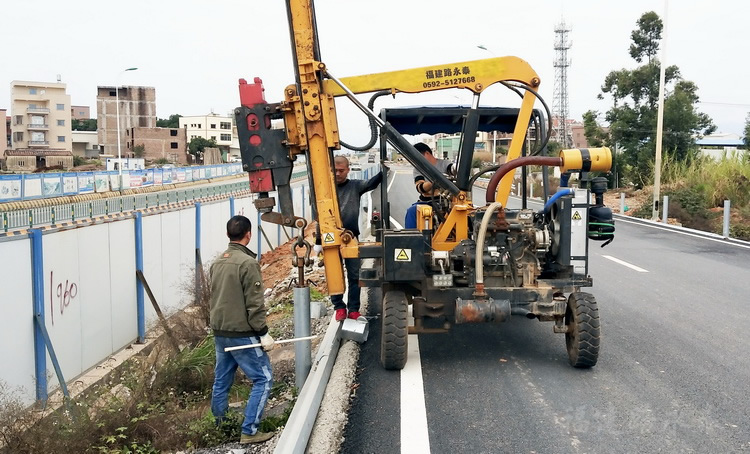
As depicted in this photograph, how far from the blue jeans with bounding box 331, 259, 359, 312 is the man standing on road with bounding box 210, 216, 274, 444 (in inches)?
80.0

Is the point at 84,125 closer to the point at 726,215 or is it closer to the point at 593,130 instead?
the point at 593,130

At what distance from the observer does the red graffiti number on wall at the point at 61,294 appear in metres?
9.40

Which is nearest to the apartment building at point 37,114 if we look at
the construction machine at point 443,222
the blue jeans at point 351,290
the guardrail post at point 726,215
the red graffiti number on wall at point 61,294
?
the red graffiti number on wall at point 61,294

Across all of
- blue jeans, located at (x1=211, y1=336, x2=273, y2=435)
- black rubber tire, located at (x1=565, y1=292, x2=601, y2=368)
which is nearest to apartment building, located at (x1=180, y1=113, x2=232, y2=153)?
black rubber tire, located at (x1=565, y1=292, x2=601, y2=368)

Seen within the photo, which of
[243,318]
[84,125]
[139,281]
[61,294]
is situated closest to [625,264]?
[139,281]

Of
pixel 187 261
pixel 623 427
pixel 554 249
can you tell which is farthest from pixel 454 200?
pixel 187 261

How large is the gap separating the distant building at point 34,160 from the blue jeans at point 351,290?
57.7 m

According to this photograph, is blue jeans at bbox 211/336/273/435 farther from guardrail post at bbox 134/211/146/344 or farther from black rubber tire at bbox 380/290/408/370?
guardrail post at bbox 134/211/146/344

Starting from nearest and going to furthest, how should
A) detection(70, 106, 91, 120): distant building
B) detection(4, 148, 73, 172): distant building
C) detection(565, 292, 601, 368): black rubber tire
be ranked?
detection(565, 292, 601, 368): black rubber tire < detection(4, 148, 73, 172): distant building < detection(70, 106, 91, 120): distant building

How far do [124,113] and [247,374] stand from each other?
312ft

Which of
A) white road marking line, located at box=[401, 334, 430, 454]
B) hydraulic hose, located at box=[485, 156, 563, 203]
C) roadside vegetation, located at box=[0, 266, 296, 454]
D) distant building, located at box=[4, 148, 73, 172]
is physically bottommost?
roadside vegetation, located at box=[0, 266, 296, 454]

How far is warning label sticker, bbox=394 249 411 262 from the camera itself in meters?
6.58

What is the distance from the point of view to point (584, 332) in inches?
249

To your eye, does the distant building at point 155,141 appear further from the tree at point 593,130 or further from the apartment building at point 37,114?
the tree at point 593,130
